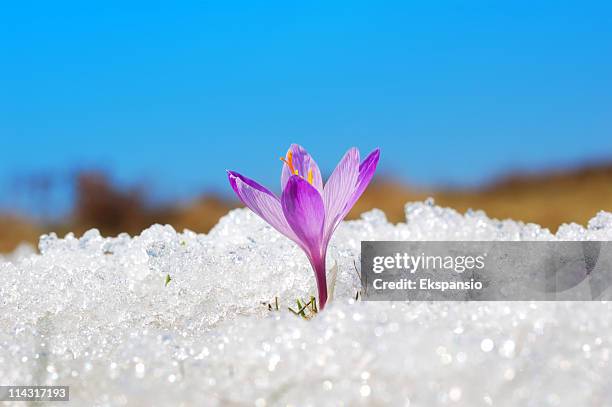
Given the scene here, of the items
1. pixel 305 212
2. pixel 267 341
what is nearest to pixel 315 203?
pixel 305 212

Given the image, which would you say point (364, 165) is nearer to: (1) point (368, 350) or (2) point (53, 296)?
(1) point (368, 350)

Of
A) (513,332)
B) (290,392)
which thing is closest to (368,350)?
(290,392)

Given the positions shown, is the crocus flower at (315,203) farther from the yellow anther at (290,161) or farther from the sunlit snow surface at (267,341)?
the sunlit snow surface at (267,341)

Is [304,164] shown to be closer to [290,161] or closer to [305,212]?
[290,161]

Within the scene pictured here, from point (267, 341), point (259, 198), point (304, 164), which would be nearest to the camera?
point (267, 341)

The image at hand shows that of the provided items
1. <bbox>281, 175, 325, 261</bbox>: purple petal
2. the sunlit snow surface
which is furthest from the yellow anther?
the sunlit snow surface

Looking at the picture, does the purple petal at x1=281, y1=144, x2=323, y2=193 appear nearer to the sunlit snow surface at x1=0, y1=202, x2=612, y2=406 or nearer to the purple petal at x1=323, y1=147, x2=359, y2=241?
the purple petal at x1=323, y1=147, x2=359, y2=241
